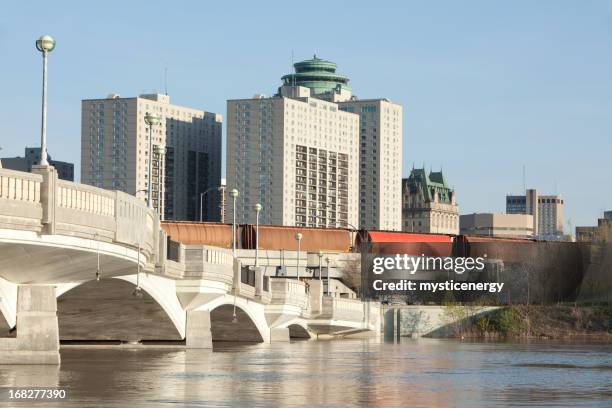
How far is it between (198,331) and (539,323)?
258 ft

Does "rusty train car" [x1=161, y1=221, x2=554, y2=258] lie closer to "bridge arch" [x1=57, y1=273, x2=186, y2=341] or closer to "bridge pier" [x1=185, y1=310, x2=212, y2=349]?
"bridge arch" [x1=57, y1=273, x2=186, y2=341]

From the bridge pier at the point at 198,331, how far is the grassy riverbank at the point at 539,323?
73.7 m

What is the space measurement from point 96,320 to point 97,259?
20974 mm

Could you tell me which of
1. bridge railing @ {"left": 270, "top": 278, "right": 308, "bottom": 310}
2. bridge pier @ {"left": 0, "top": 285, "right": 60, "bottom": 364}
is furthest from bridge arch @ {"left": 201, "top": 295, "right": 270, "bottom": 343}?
bridge pier @ {"left": 0, "top": 285, "right": 60, "bottom": 364}

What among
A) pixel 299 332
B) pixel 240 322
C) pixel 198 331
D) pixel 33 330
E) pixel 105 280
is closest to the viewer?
pixel 33 330

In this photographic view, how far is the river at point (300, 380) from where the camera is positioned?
35.9m

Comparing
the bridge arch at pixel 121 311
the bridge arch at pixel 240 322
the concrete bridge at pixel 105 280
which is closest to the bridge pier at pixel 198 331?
the concrete bridge at pixel 105 280

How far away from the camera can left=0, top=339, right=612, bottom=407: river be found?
35875 mm

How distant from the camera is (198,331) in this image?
68.1 metres

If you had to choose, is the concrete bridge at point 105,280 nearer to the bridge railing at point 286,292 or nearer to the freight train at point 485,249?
the bridge railing at point 286,292

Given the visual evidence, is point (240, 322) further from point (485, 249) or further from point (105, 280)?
point (485, 249)

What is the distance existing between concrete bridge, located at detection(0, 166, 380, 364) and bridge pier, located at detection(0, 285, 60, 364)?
0.10ft

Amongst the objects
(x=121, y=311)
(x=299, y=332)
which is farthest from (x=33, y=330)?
(x=299, y=332)

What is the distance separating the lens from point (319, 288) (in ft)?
330
